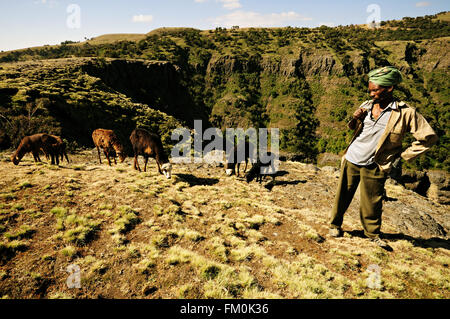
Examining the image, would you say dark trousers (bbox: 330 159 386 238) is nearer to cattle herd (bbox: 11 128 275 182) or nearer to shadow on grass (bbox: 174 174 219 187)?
shadow on grass (bbox: 174 174 219 187)

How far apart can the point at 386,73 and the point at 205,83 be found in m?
96.0

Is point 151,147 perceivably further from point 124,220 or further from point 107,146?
point 124,220

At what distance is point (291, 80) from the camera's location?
9031cm

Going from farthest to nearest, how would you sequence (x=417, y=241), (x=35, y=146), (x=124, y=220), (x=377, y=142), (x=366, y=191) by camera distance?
(x=35, y=146), (x=417, y=241), (x=124, y=220), (x=366, y=191), (x=377, y=142)

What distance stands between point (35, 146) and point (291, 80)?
96198 millimetres

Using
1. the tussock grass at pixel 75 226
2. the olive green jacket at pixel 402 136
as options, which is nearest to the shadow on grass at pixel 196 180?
the tussock grass at pixel 75 226

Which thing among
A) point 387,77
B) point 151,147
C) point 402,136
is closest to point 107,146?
point 151,147

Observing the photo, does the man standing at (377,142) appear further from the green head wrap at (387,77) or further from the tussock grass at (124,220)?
the tussock grass at (124,220)

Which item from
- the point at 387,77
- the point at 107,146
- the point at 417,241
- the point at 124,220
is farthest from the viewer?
the point at 107,146

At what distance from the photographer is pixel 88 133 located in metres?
19.3

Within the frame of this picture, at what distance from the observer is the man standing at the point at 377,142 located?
162 inches

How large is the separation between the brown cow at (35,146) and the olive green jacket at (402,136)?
13.1 metres

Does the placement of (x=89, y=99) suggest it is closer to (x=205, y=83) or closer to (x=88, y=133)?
(x=88, y=133)
